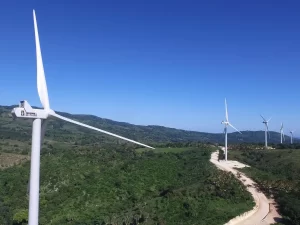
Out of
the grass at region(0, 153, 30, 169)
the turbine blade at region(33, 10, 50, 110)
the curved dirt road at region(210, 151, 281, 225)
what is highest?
the turbine blade at region(33, 10, 50, 110)

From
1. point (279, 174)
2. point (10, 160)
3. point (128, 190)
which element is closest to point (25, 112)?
point (128, 190)

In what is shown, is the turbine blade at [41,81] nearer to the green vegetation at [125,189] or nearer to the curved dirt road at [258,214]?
the green vegetation at [125,189]

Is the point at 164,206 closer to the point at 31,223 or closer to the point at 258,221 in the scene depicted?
the point at 258,221

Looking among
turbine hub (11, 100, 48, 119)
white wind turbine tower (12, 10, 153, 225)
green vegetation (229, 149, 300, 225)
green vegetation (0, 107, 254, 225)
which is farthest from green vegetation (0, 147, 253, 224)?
turbine hub (11, 100, 48, 119)

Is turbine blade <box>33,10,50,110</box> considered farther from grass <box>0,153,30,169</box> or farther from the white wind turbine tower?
grass <box>0,153,30,169</box>

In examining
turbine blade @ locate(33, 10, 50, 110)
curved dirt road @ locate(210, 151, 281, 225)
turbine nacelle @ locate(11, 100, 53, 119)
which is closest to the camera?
turbine nacelle @ locate(11, 100, 53, 119)

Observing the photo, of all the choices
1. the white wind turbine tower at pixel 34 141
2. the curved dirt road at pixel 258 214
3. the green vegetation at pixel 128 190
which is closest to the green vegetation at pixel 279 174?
A: the curved dirt road at pixel 258 214

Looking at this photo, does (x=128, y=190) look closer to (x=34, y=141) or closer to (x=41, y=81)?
(x=41, y=81)

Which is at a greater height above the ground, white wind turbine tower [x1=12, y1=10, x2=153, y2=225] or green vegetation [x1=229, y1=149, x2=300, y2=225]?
white wind turbine tower [x1=12, y1=10, x2=153, y2=225]
